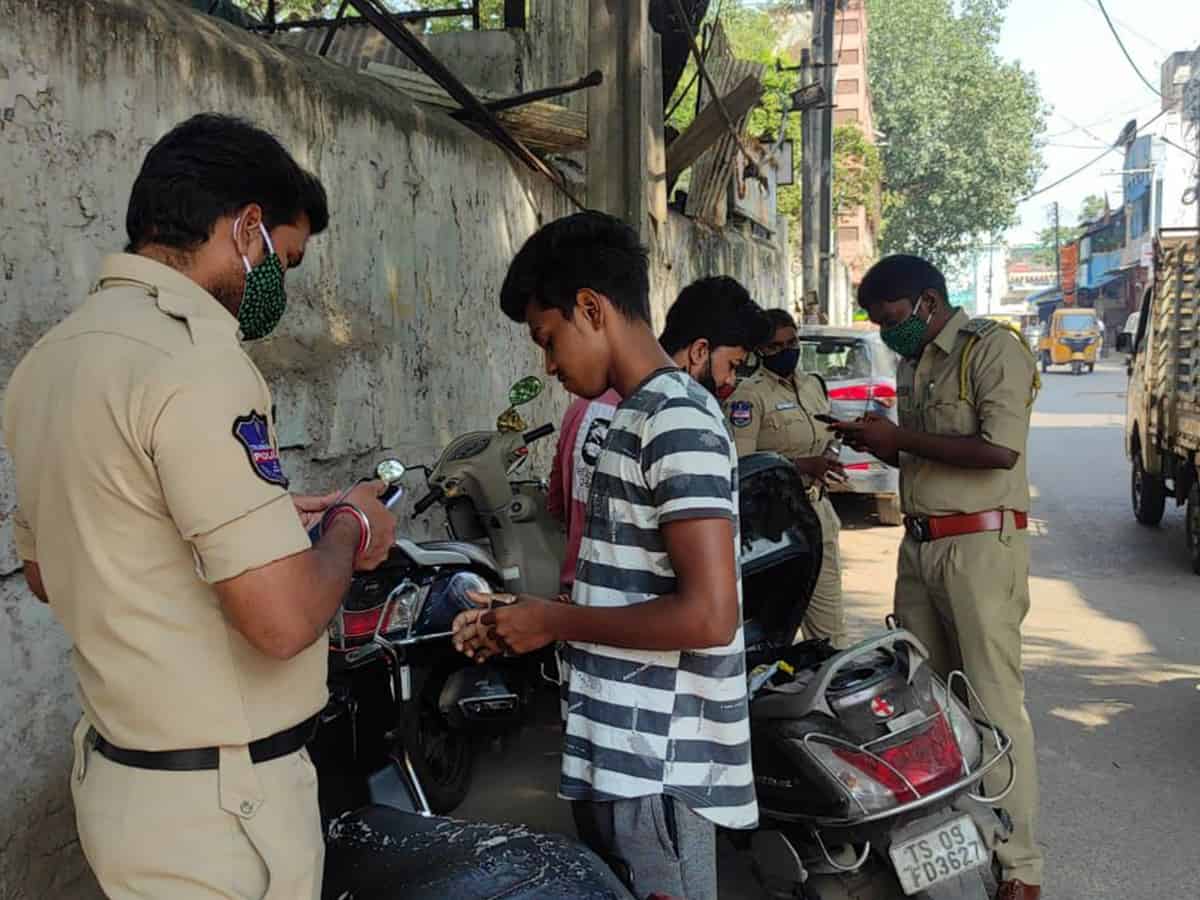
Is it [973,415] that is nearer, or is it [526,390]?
[973,415]

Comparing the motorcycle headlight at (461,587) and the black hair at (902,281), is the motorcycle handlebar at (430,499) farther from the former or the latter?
the black hair at (902,281)

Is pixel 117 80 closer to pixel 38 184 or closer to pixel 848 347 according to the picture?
pixel 38 184

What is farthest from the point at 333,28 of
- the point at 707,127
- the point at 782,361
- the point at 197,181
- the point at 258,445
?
the point at 258,445

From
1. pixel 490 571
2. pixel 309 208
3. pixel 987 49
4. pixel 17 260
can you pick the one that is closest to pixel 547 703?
pixel 490 571

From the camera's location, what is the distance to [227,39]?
361cm

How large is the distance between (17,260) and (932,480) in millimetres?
2602

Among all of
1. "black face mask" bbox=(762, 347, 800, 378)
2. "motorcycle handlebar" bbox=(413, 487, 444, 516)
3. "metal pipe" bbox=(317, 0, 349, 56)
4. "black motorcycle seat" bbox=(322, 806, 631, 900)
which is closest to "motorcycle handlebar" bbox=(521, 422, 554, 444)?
"motorcycle handlebar" bbox=(413, 487, 444, 516)

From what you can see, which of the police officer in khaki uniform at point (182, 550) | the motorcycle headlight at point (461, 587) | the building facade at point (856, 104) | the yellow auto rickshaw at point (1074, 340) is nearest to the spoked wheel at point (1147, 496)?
the motorcycle headlight at point (461, 587)

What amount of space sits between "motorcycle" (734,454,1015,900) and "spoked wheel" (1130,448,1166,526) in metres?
7.52

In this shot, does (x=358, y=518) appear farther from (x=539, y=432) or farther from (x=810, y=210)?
(x=810, y=210)

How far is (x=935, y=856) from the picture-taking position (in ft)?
8.66

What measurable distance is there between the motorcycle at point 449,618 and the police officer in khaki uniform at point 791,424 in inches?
60.4

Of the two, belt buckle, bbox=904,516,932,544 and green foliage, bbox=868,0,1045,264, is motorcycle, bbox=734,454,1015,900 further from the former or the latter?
green foliage, bbox=868,0,1045,264

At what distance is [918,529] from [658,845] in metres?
1.88
